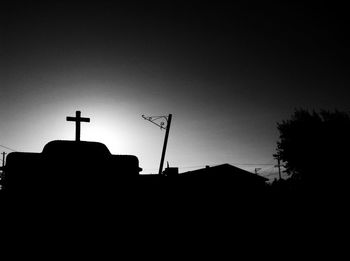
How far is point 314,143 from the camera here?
32.2 meters

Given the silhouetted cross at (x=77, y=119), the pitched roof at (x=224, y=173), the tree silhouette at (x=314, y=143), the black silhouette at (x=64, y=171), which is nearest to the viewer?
the black silhouette at (x=64, y=171)

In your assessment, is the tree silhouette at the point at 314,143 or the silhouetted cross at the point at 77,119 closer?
the silhouetted cross at the point at 77,119

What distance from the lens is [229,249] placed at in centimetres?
598

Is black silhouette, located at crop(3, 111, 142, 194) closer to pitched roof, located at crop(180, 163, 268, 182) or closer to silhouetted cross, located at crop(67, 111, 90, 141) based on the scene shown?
silhouetted cross, located at crop(67, 111, 90, 141)

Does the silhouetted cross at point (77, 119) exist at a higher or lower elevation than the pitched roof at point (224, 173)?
higher

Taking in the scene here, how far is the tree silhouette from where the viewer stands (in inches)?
1158

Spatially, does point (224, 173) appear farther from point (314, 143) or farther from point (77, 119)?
point (77, 119)

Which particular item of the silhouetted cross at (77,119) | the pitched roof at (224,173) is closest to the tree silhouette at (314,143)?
the pitched roof at (224,173)

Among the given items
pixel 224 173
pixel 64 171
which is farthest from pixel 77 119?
pixel 224 173

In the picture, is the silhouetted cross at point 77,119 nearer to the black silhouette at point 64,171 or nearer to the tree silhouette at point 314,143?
the black silhouette at point 64,171

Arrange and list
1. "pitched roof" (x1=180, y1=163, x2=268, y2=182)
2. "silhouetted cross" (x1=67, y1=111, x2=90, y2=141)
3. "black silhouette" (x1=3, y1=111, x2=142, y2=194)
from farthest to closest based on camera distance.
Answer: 1. "pitched roof" (x1=180, y1=163, x2=268, y2=182)
2. "silhouetted cross" (x1=67, y1=111, x2=90, y2=141)
3. "black silhouette" (x1=3, y1=111, x2=142, y2=194)

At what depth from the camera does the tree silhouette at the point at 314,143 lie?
96.5 ft

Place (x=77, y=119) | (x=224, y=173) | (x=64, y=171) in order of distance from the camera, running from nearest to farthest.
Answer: (x=64, y=171) < (x=77, y=119) < (x=224, y=173)

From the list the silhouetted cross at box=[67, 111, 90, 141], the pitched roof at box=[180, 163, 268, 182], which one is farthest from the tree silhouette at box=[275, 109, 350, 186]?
the silhouetted cross at box=[67, 111, 90, 141]
